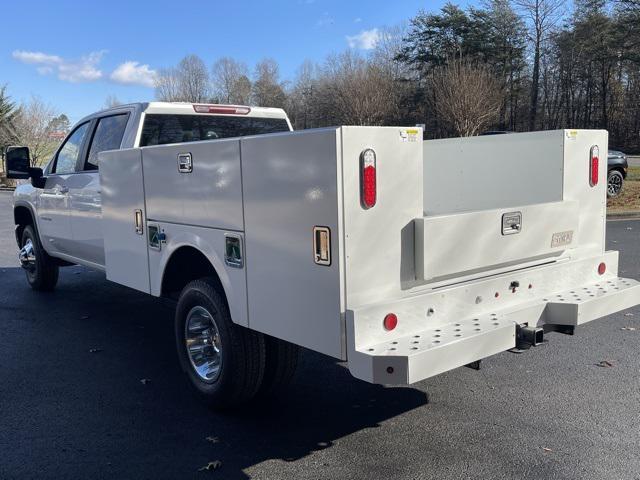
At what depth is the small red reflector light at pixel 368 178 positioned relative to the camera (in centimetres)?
302

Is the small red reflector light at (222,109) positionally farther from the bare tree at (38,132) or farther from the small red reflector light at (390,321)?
the bare tree at (38,132)

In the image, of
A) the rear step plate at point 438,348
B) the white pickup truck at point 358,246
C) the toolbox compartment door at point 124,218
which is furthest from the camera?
the toolbox compartment door at point 124,218

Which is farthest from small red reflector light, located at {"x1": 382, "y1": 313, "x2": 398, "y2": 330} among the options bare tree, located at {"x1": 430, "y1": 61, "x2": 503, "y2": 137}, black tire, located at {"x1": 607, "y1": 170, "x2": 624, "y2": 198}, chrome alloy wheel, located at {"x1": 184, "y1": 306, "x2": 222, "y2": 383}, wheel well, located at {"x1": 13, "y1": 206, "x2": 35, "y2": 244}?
bare tree, located at {"x1": 430, "y1": 61, "x2": 503, "y2": 137}

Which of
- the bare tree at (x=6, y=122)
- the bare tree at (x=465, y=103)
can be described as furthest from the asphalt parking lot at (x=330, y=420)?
the bare tree at (x=6, y=122)

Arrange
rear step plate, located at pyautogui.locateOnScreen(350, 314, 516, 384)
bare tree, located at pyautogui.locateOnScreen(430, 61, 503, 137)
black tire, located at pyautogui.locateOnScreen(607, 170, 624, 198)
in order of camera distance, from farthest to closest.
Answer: bare tree, located at pyautogui.locateOnScreen(430, 61, 503, 137), black tire, located at pyautogui.locateOnScreen(607, 170, 624, 198), rear step plate, located at pyautogui.locateOnScreen(350, 314, 516, 384)

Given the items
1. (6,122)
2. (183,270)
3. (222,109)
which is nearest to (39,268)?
(222,109)

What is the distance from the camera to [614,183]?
17688 mm

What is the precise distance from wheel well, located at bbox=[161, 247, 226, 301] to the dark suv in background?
15.5m

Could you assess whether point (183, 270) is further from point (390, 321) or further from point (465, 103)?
point (465, 103)

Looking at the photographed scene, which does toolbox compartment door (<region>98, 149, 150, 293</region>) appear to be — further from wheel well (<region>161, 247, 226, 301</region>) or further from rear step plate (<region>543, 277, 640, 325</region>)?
rear step plate (<region>543, 277, 640, 325</region>)

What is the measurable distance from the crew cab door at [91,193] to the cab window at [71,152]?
8.0 inches

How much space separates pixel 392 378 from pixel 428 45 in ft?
164

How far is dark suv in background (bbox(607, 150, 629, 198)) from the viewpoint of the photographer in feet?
56.5

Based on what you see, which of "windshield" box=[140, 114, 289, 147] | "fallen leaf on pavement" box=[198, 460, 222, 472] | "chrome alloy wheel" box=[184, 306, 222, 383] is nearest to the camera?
"fallen leaf on pavement" box=[198, 460, 222, 472]
